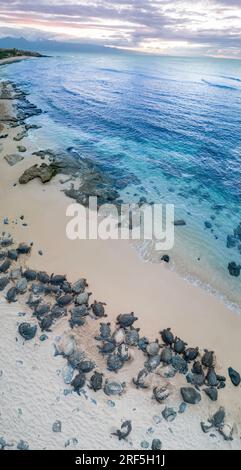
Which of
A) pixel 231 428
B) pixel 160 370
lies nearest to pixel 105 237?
pixel 160 370

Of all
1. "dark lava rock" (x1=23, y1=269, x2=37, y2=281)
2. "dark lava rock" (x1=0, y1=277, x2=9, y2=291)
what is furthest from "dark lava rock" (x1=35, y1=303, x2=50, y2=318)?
"dark lava rock" (x1=0, y1=277, x2=9, y2=291)

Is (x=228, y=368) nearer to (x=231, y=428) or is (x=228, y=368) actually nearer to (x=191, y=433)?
(x=231, y=428)

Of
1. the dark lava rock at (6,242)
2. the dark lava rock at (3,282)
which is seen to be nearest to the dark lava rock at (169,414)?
the dark lava rock at (3,282)

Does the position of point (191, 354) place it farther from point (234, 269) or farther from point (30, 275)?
point (30, 275)

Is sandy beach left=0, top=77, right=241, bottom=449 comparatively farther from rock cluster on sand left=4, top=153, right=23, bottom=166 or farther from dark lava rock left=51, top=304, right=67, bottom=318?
rock cluster on sand left=4, top=153, right=23, bottom=166

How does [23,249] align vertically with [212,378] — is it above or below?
above

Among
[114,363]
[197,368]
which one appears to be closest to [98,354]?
[114,363]
